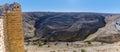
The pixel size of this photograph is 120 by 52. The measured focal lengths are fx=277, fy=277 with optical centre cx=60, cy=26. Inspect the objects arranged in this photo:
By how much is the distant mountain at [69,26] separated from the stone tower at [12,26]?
2541 centimetres

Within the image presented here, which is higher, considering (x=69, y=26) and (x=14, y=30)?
(x=14, y=30)

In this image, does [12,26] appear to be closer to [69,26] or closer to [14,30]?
[14,30]

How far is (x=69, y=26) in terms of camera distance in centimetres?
3262

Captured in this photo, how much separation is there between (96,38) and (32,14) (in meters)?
9.51

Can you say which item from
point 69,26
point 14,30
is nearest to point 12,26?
point 14,30

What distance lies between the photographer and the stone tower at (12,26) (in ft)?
16.9

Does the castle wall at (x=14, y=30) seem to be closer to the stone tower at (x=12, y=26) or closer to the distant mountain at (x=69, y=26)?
the stone tower at (x=12, y=26)

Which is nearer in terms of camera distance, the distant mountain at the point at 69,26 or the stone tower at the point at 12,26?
the stone tower at the point at 12,26

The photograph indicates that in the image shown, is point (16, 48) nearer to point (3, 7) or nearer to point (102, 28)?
point (3, 7)

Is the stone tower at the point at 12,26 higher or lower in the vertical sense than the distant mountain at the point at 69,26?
higher

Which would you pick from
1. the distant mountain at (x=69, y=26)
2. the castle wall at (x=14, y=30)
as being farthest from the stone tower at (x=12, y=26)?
the distant mountain at (x=69, y=26)

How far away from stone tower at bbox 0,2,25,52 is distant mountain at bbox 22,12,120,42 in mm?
25412

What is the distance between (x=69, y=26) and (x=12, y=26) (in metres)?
27.4

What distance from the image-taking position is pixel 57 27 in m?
32.4
